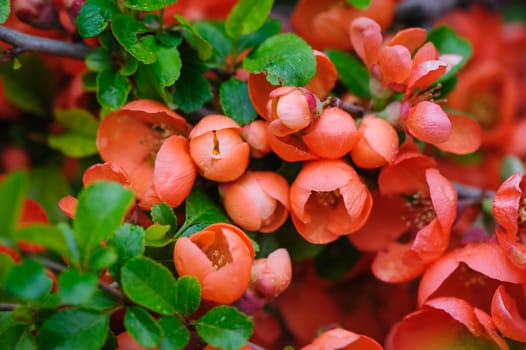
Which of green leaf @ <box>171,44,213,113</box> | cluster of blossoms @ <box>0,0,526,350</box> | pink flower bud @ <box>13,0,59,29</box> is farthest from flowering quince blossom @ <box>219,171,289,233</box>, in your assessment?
pink flower bud @ <box>13,0,59,29</box>

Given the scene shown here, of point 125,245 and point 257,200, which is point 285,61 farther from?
point 125,245

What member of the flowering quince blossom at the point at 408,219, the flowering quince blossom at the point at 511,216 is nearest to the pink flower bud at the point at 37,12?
the flowering quince blossom at the point at 408,219

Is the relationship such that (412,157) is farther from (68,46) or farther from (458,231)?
(68,46)

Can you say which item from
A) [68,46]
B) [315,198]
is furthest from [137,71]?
[315,198]

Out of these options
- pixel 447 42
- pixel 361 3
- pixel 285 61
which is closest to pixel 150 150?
pixel 285 61

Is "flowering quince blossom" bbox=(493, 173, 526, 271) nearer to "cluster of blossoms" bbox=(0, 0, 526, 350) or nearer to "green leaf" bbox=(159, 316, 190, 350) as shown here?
"cluster of blossoms" bbox=(0, 0, 526, 350)

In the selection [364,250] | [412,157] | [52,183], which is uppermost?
[412,157]
